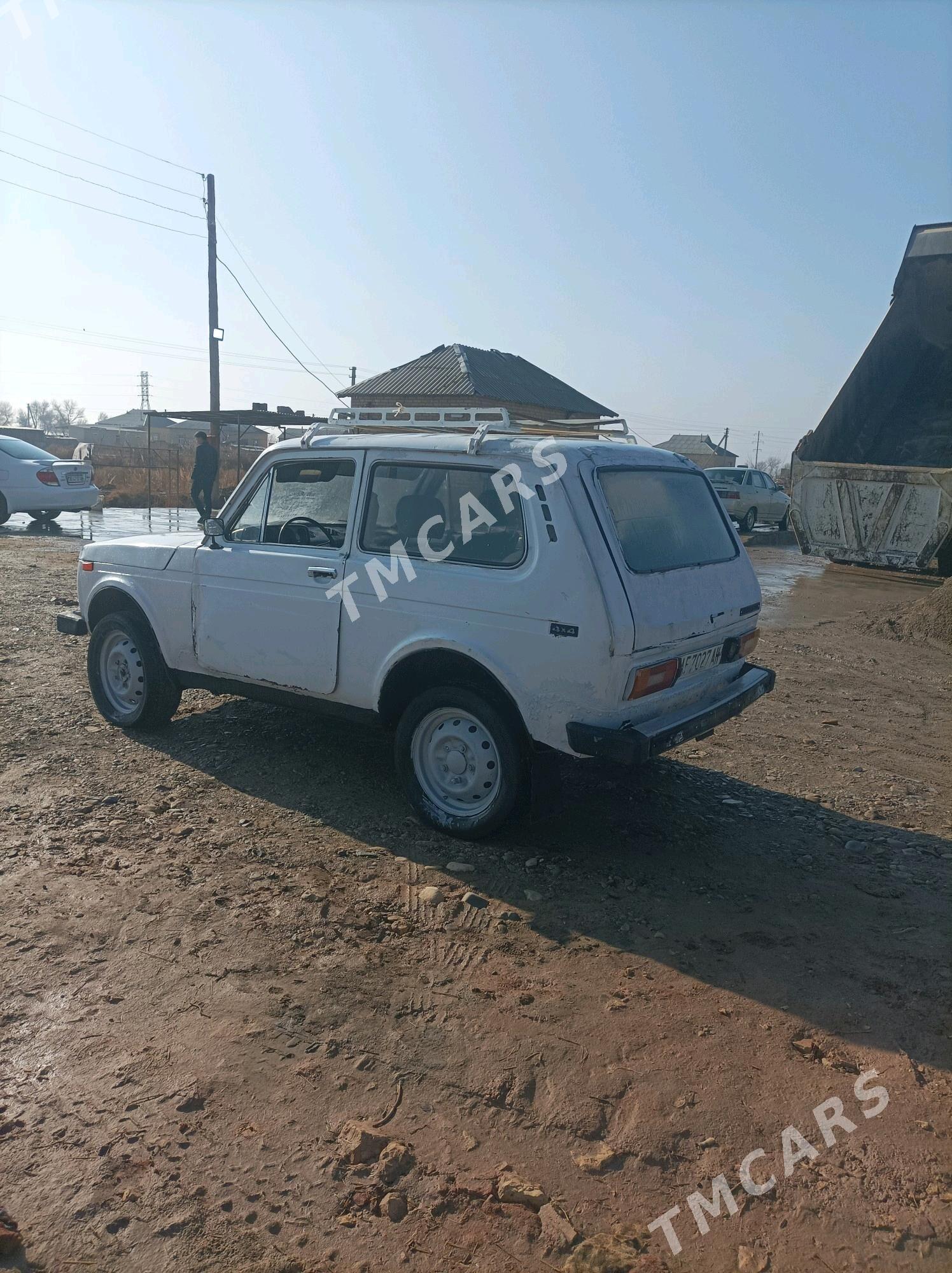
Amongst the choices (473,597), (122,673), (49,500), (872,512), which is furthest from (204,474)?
(473,597)

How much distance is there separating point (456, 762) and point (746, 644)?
171cm

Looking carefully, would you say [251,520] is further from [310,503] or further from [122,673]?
[122,673]

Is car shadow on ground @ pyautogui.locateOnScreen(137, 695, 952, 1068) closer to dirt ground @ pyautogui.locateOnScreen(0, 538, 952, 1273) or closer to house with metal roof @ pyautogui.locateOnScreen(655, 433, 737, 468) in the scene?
dirt ground @ pyautogui.locateOnScreen(0, 538, 952, 1273)

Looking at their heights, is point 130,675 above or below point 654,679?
below

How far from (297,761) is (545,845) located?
5.52ft

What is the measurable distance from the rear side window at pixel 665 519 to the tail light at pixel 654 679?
43cm

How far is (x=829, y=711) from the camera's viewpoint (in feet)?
22.6

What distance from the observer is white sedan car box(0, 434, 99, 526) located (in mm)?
A: 16766

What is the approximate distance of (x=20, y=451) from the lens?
17.1 metres

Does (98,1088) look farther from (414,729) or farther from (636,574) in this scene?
(636,574)

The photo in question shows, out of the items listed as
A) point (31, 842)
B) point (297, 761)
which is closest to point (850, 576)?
point (297, 761)

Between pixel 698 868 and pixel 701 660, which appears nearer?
Answer: pixel 698 868

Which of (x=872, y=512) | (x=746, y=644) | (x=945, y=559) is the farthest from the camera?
(x=945, y=559)

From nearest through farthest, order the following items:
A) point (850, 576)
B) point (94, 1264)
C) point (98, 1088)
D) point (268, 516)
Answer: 1. point (94, 1264)
2. point (98, 1088)
3. point (268, 516)
4. point (850, 576)
